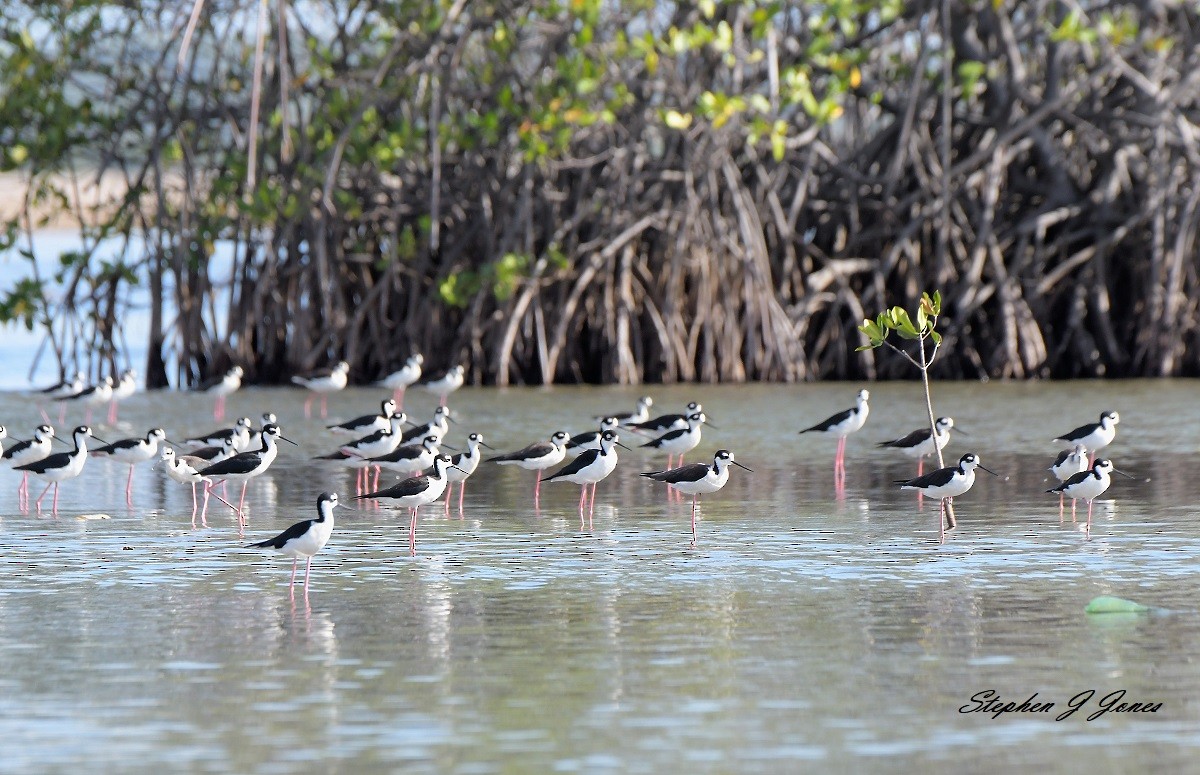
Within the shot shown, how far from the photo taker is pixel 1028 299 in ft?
77.7

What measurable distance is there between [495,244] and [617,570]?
44.8ft

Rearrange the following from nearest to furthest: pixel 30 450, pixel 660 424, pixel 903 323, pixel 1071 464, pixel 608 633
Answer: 1. pixel 608 633
2. pixel 903 323
3. pixel 1071 464
4. pixel 30 450
5. pixel 660 424

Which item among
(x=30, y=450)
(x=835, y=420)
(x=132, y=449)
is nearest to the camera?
(x=132, y=449)

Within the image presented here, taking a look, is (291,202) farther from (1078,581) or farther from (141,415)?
(1078,581)

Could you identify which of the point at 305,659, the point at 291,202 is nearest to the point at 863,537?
the point at 305,659

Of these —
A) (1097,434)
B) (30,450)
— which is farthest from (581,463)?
(30,450)

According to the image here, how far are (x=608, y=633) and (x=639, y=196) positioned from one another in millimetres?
15717

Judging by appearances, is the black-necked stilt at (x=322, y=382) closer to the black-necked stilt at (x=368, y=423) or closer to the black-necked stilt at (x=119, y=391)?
the black-necked stilt at (x=119, y=391)

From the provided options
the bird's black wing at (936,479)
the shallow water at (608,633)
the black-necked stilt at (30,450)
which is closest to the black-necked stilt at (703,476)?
the shallow water at (608,633)

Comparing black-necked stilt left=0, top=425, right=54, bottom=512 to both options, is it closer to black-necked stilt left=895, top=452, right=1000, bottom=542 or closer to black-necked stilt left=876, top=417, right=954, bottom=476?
black-necked stilt left=876, top=417, right=954, bottom=476

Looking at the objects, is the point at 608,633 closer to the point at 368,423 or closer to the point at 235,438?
the point at 235,438

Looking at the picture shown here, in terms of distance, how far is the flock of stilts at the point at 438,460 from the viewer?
11.7 m

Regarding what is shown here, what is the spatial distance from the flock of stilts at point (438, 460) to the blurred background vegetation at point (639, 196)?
5723mm

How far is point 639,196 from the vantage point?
2378 cm
